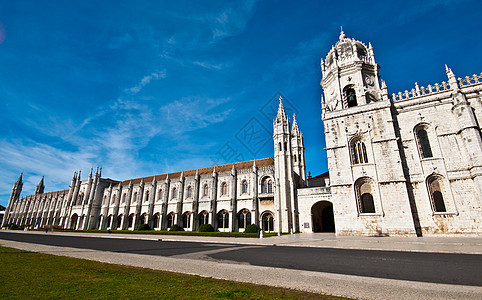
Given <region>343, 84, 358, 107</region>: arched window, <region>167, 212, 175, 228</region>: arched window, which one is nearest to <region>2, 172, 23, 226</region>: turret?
<region>167, 212, 175, 228</region>: arched window

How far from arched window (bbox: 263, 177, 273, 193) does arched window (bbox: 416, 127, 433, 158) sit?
61.0 ft

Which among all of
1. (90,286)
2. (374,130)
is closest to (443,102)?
(374,130)

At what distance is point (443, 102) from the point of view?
2258 centimetres

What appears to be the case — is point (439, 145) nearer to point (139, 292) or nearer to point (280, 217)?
point (280, 217)

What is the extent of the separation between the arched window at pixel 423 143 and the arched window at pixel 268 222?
63.9ft

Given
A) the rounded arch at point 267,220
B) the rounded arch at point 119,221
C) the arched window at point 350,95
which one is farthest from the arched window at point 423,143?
the rounded arch at point 119,221

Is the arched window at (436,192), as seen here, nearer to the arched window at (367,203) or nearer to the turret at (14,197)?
the arched window at (367,203)

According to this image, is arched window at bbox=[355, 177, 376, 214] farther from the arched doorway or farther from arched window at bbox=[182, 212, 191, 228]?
arched window at bbox=[182, 212, 191, 228]

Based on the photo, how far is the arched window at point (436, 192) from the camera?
20.8 m

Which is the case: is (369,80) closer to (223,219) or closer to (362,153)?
(362,153)

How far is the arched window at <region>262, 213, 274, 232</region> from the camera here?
1255 inches

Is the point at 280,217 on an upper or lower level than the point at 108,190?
lower

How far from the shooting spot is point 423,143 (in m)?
22.9

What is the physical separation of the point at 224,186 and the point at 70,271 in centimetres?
3180
